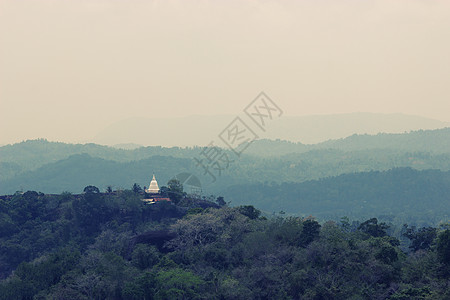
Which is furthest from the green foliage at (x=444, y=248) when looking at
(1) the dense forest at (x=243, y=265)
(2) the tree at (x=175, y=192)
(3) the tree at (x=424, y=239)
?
(2) the tree at (x=175, y=192)

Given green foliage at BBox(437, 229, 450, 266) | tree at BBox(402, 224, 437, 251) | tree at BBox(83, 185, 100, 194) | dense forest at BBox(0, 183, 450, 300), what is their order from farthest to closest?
tree at BBox(83, 185, 100, 194), tree at BBox(402, 224, 437, 251), dense forest at BBox(0, 183, 450, 300), green foliage at BBox(437, 229, 450, 266)

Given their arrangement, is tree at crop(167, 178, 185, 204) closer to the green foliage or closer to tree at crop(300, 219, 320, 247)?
tree at crop(300, 219, 320, 247)

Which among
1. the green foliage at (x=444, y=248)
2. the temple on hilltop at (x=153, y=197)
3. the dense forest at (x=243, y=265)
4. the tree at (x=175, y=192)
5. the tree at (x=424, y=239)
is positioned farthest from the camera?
the temple on hilltop at (x=153, y=197)

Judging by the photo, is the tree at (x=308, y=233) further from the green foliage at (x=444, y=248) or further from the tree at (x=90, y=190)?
the tree at (x=90, y=190)

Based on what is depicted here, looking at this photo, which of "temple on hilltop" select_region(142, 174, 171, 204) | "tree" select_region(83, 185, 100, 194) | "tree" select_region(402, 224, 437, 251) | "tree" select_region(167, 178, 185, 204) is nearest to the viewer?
"tree" select_region(402, 224, 437, 251)

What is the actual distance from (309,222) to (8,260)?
3714 centimetres

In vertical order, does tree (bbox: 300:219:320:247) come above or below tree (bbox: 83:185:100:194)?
below

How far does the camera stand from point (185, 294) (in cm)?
5147

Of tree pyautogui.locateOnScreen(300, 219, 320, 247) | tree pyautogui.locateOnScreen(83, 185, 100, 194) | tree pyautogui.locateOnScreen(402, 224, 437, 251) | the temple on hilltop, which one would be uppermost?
tree pyautogui.locateOnScreen(83, 185, 100, 194)

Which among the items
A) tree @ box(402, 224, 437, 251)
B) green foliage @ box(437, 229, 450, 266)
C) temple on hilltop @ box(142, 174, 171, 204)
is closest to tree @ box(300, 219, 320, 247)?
tree @ box(402, 224, 437, 251)

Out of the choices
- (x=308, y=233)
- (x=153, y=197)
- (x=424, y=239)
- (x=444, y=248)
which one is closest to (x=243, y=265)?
(x=308, y=233)

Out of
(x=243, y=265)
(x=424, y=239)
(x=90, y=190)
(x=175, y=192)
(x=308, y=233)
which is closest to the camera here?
(x=243, y=265)

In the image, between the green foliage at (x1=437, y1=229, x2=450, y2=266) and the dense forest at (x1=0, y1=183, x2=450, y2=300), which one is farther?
the dense forest at (x1=0, y1=183, x2=450, y2=300)

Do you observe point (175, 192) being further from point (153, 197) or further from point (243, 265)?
point (243, 265)
